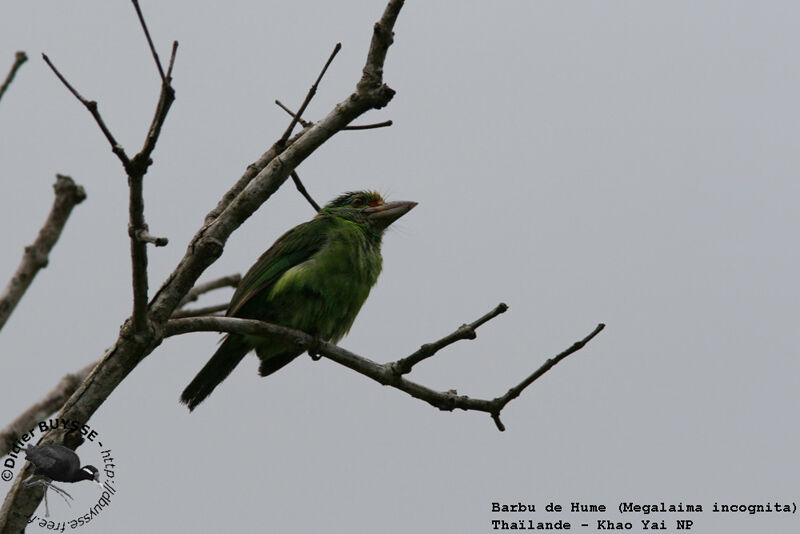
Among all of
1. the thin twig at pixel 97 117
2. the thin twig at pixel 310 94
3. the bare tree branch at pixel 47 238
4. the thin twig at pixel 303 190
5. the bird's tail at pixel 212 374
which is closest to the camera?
the thin twig at pixel 97 117

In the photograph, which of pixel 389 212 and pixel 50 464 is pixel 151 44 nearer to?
pixel 50 464

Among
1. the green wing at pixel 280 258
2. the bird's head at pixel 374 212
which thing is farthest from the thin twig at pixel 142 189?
the bird's head at pixel 374 212

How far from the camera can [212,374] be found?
481 cm

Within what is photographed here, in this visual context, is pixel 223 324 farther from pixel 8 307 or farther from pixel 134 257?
pixel 8 307

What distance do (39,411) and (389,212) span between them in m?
2.44

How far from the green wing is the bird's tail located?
18 centimetres

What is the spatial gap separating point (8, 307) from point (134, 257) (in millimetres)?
1189

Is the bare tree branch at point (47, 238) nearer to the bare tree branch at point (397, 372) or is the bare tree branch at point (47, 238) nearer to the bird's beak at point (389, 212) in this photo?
the bare tree branch at point (397, 372)

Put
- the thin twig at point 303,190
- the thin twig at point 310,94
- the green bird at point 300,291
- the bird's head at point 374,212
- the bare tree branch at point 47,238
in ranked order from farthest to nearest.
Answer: the bird's head at point 374,212, the green bird at point 300,291, the thin twig at point 303,190, the bare tree branch at point 47,238, the thin twig at point 310,94

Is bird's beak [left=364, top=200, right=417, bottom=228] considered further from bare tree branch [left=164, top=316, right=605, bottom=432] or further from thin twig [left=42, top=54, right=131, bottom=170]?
thin twig [left=42, top=54, right=131, bottom=170]

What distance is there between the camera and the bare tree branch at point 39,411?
362 cm

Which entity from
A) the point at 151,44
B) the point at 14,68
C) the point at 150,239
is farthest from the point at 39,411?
the point at 151,44

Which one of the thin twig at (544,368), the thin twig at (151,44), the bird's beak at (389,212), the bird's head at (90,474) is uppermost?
the bird's beak at (389,212)

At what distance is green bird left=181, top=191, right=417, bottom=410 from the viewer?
4.68 metres
